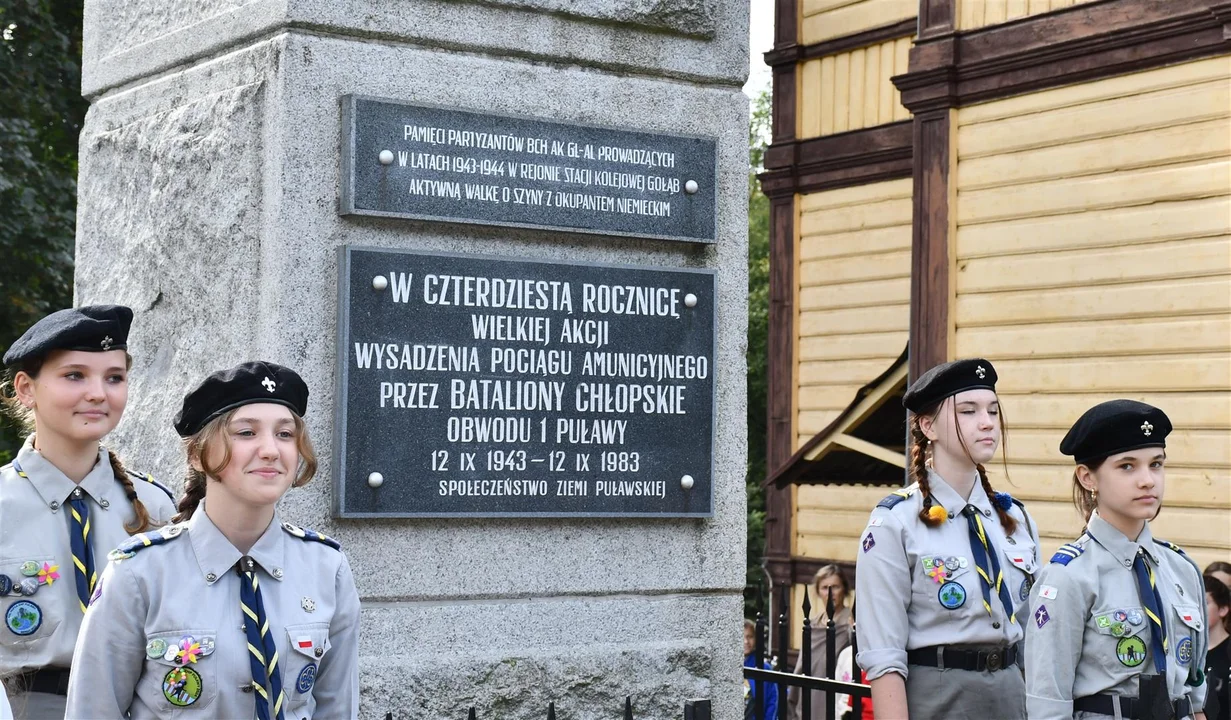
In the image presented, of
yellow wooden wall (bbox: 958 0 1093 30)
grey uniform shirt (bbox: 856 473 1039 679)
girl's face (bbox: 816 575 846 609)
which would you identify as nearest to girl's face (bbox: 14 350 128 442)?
grey uniform shirt (bbox: 856 473 1039 679)

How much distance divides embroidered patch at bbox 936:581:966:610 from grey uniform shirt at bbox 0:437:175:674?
1.91 m

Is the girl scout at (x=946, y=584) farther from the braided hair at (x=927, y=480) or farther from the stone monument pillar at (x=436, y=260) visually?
the stone monument pillar at (x=436, y=260)

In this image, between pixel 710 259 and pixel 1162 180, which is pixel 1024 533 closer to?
pixel 710 259

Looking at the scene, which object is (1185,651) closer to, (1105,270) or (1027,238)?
(1105,270)

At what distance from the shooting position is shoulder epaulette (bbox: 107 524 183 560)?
2734 mm

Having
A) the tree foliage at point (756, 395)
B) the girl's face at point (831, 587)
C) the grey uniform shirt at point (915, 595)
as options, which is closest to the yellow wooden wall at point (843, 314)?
the girl's face at point (831, 587)

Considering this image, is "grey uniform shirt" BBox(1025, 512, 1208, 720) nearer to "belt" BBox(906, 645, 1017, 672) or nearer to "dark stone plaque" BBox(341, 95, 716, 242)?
"belt" BBox(906, 645, 1017, 672)

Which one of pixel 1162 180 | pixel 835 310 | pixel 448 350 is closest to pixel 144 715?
pixel 448 350

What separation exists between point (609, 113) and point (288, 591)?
80.8 inches

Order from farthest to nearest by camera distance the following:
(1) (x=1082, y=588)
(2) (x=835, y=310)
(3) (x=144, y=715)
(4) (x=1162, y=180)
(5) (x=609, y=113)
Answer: (2) (x=835, y=310)
(4) (x=1162, y=180)
(5) (x=609, y=113)
(1) (x=1082, y=588)
(3) (x=144, y=715)

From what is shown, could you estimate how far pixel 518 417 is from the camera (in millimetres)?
4203

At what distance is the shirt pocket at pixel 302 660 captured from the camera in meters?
2.74

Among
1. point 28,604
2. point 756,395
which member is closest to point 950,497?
point 28,604

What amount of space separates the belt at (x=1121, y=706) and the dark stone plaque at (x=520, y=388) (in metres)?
1.17
